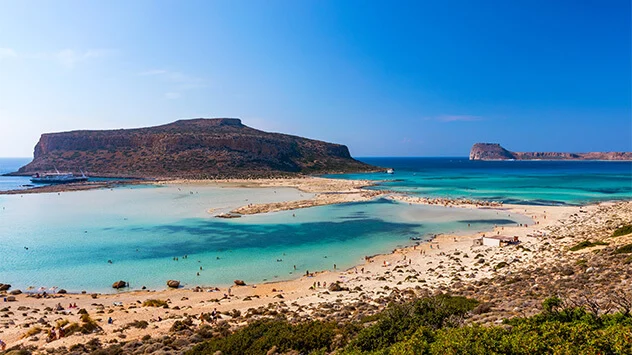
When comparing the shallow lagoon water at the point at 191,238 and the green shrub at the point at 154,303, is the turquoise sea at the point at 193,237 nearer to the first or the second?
the shallow lagoon water at the point at 191,238

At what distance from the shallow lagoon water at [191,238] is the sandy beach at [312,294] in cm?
181

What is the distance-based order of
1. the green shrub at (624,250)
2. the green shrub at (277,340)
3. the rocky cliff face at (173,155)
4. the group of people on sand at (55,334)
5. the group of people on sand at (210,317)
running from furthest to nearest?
the rocky cliff face at (173,155) < the green shrub at (624,250) < the group of people on sand at (210,317) < the group of people on sand at (55,334) < the green shrub at (277,340)

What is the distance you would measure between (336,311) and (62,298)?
1372 centimetres

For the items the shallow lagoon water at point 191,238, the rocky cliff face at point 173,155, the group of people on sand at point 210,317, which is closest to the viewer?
the group of people on sand at point 210,317

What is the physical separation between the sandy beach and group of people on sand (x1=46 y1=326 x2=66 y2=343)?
27 centimetres

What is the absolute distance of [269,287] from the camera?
776 inches

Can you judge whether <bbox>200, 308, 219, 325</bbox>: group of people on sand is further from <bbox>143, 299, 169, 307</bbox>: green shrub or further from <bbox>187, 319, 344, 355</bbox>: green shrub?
<bbox>143, 299, 169, 307</bbox>: green shrub

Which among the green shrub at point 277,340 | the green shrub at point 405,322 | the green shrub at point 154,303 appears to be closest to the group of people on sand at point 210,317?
the green shrub at point 277,340

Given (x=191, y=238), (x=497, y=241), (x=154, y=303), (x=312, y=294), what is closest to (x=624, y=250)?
(x=497, y=241)

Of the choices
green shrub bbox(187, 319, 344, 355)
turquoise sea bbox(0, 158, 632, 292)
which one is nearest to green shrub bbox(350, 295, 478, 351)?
green shrub bbox(187, 319, 344, 355)

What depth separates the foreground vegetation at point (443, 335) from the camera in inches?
262

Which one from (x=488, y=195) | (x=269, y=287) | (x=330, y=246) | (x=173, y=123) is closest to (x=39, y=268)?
(x=269, y=287)

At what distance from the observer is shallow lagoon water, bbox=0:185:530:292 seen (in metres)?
22.4

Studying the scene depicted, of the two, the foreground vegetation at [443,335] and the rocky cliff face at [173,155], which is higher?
the rocky cliff face at [173,155]
